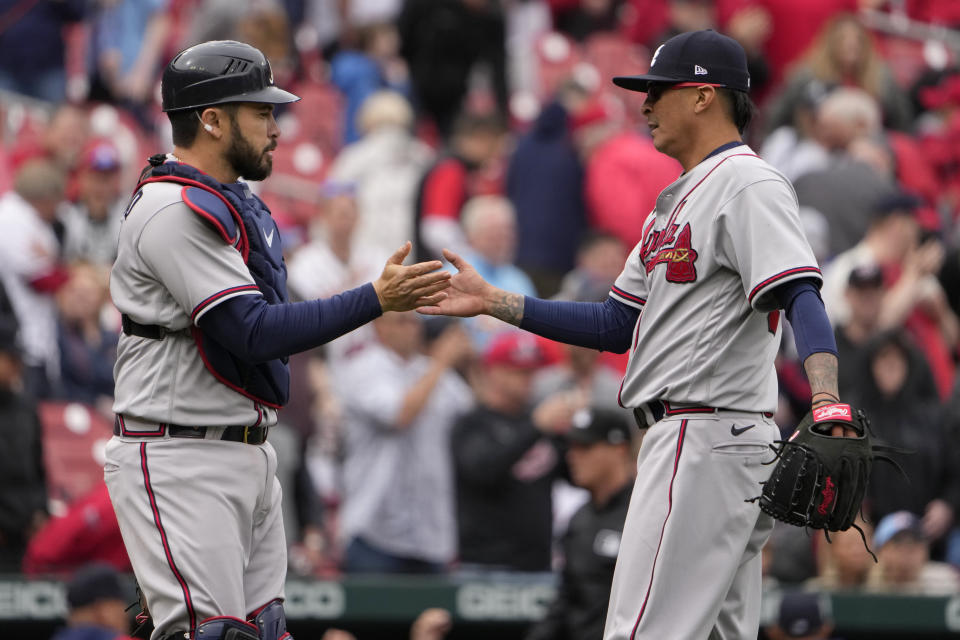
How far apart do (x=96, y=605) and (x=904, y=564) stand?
12.4 ft

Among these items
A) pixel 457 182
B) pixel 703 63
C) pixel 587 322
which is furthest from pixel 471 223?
pixel 703 63

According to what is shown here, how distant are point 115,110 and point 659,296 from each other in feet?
26.7

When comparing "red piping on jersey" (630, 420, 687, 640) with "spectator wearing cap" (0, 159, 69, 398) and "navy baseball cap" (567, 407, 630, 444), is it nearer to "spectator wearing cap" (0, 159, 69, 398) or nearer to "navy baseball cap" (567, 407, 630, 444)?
"navy baseball cap" (567, 407, 630, 444)

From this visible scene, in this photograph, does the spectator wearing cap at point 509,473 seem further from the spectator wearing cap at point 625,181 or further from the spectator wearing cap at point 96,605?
the spectator wearing cap at point 625,181

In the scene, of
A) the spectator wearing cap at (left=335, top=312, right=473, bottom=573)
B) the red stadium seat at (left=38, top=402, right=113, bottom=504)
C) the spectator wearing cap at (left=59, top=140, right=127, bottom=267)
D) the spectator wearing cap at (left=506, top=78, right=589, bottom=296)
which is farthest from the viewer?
the spectator wearing cap at (left=506, top=78, right=589, bottom=296)

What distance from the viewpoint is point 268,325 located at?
15.2ft

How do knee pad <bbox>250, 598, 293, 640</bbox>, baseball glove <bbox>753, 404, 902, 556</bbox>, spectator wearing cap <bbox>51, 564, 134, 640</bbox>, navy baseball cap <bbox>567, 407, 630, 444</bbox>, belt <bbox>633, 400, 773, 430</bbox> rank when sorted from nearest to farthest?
baseball glove <bbox>753, 404, 902, 556</bbox> → belt <bbox>633, 400, 773, 430</bbox> → knee pad <bbox>250, 598, 293, 640</bbox> → navy baseball cap <bbox>567, 407, 630, 444</bbox> → spectator wearing cap <bbox>51, 564, 134, 640</bbox>

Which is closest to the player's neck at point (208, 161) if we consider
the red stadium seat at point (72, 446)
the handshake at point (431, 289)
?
the handshake at point (431, 289)

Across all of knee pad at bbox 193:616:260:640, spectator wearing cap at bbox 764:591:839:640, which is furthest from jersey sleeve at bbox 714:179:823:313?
spectator wearing cap at bbox 764:591:839:640

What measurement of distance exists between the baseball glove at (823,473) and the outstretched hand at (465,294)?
1240mm

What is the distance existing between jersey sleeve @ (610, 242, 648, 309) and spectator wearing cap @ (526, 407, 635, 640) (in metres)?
1.45

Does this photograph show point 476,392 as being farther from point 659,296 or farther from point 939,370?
point 659,296

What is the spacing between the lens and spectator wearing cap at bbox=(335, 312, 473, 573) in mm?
8219

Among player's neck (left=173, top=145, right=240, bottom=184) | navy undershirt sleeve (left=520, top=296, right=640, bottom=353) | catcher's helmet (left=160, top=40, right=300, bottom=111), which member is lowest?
navy undershirt sleeve (left=520, top=296, right=640, bottom=353)
